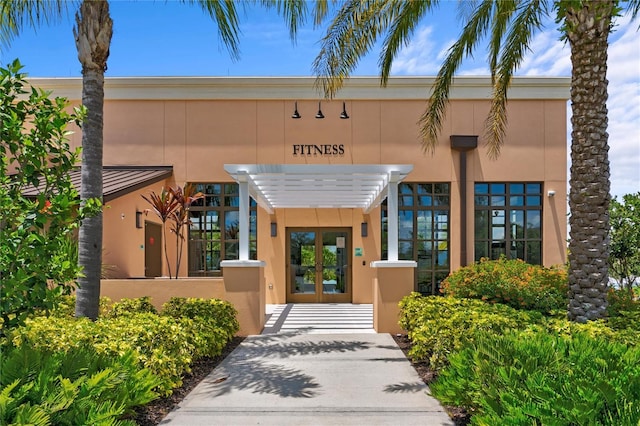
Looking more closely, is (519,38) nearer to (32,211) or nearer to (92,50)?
(92,50)

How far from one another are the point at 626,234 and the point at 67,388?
36.9ft

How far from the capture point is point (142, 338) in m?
5.76

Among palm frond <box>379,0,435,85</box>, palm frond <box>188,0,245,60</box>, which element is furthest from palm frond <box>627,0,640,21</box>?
palm frond <box>188,0,245,60</box>

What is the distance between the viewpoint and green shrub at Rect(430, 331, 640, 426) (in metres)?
2.90

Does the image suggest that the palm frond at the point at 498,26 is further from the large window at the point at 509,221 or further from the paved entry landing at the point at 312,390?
the paved entry landing at the point at 312,390

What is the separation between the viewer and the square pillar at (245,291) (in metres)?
9.70

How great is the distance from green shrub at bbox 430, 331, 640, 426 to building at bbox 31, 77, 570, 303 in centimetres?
964

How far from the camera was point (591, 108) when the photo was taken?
6695mm

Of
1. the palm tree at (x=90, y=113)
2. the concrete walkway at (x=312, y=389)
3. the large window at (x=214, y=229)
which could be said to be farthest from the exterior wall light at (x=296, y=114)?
the concrete walkway at (x=312, y=389)

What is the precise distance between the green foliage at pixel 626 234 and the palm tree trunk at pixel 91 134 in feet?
33.6

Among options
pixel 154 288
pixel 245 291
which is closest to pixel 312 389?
pixel 245 291

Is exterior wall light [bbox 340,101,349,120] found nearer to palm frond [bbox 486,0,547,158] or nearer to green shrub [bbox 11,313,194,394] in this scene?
palm frond [bbox 486,0,547,158]

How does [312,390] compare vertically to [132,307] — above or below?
below

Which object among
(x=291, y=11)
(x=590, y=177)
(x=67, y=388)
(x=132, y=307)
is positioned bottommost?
(x=132, y=307)
